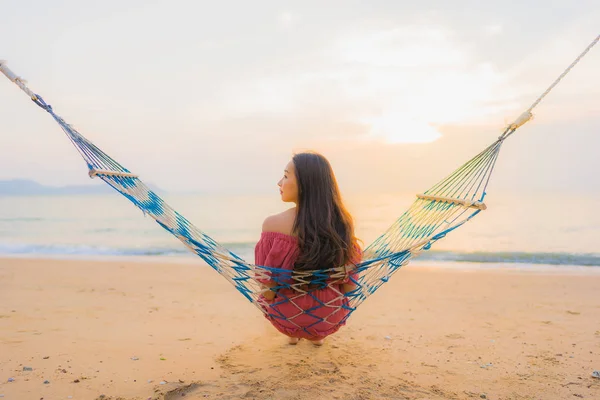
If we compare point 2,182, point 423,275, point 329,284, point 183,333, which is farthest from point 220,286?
point 2,182

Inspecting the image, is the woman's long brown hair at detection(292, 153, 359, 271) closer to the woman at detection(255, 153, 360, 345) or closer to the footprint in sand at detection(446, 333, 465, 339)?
the woman at detection(255, 153, 360, 345)

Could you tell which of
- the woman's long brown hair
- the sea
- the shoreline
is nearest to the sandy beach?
the woman's long brown hair

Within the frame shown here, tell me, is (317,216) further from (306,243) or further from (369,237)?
(369,237)

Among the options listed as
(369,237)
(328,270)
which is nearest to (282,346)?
(328,270)

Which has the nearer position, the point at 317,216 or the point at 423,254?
the point at 317,216

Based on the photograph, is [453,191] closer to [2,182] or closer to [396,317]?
[396,317]

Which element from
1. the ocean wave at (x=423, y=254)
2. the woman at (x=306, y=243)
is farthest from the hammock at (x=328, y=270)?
the ocean wave at (x=423, y=254)

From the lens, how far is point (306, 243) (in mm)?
1973

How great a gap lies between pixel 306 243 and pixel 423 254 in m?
6.25

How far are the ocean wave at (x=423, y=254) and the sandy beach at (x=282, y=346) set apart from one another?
2.73 m

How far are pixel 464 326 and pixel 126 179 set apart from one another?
2.42m

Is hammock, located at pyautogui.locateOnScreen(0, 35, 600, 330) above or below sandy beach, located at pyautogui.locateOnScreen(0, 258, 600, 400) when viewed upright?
above

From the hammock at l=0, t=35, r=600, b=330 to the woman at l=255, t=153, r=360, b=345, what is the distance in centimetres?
1

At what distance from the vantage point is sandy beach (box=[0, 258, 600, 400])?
6.97ft
